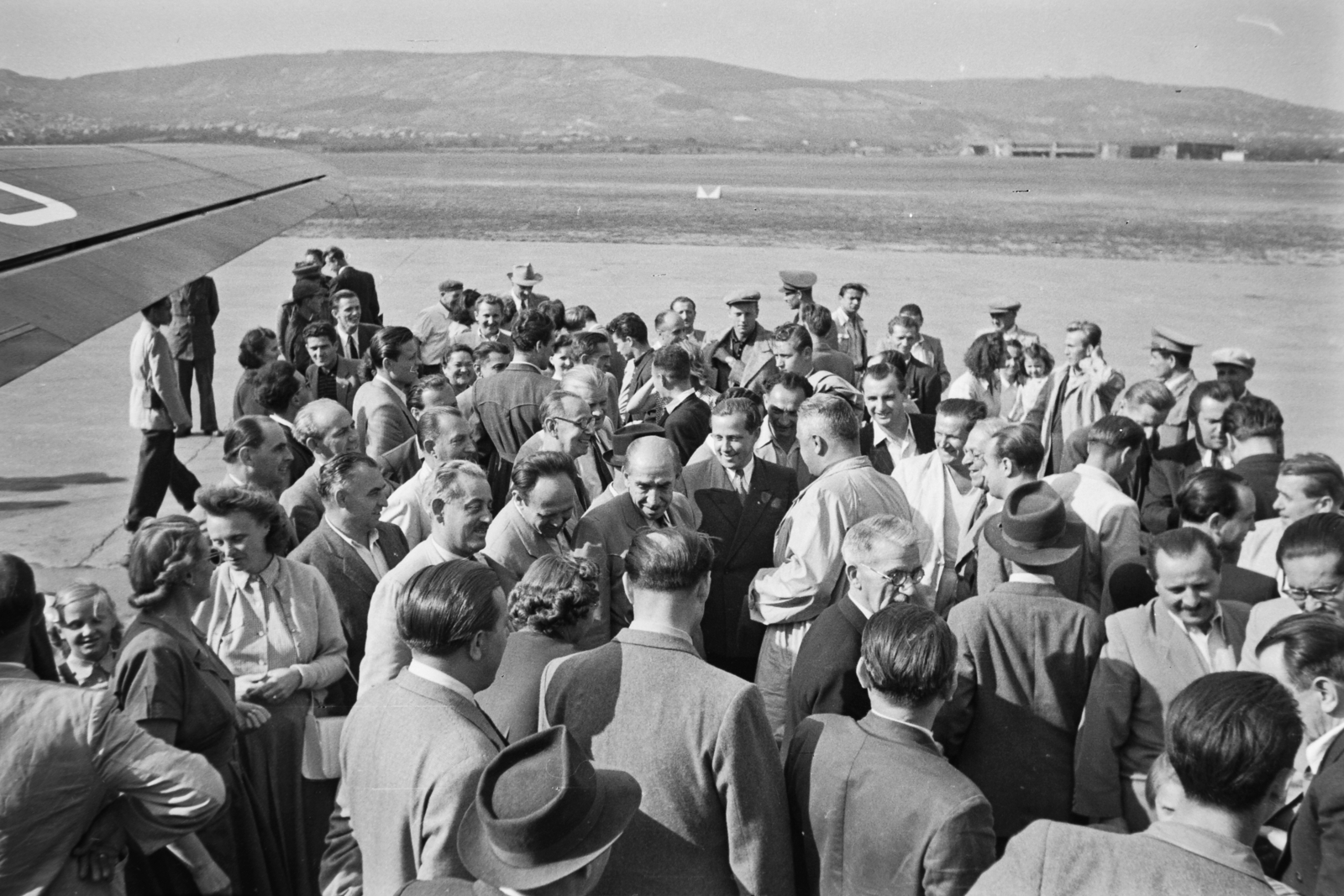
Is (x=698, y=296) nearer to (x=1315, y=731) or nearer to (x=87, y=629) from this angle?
(x=87, y=629)

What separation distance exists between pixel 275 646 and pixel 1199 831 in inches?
111

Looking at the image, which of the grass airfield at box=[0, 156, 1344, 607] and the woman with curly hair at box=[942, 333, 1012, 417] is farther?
the grass airfield at box=[0, 156, 1344, 607]

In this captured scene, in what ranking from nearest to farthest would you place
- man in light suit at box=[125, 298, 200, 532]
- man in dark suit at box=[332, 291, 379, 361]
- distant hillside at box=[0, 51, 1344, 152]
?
1. man in light suit at box=[125, 298, 200, 532]
2. man in dark suit at box=[332, 291, 379, 361]
3. distant hillside at box=[0, 51, 1344, 152]

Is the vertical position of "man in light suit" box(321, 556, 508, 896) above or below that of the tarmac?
above

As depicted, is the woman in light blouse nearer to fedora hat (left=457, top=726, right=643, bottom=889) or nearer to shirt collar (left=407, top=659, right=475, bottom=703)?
shirt collar (left=407, top=659, right=475, bottom=703)

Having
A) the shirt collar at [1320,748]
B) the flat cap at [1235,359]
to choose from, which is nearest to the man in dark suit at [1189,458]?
the flat cap at [1235,359]

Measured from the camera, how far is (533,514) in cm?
427

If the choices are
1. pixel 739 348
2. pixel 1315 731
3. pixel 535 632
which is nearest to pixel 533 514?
pixel 535 632

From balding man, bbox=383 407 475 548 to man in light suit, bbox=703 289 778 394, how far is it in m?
3.21

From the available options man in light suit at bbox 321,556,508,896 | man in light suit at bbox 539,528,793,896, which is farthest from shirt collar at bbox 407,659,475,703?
man in light suit at bbox 539,528,793,896

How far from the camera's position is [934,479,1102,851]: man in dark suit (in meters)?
3.55

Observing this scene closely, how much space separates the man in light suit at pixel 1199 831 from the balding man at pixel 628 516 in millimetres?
2404

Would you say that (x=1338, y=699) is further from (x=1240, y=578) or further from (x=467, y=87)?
(x=467, y=87)

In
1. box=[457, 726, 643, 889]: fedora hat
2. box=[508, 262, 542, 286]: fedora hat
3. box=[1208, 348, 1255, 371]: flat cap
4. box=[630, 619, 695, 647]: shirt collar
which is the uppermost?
box=[508, 262, 542, 286]: fedora hat
